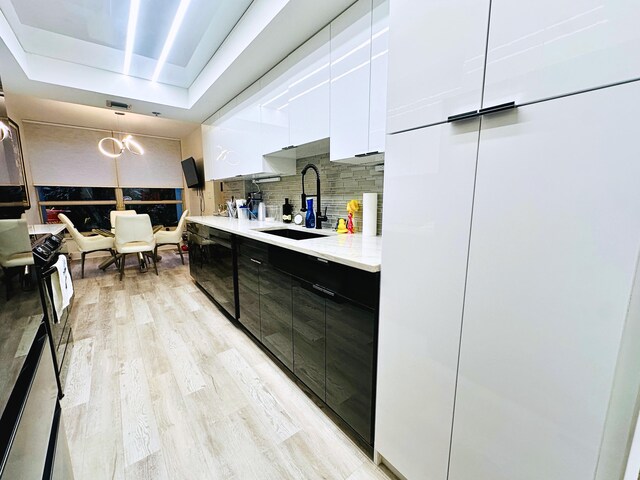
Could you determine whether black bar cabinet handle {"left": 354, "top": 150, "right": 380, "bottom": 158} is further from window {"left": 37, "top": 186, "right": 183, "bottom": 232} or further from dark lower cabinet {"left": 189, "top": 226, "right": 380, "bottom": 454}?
window {"left": 37, "top": 186, "right": 183, "bottom": 232}

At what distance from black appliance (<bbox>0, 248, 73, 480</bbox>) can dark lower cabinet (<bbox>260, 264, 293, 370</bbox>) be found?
3.35 ft

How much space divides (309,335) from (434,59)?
4.35 ft

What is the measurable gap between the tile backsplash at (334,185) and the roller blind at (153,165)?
4051 mm

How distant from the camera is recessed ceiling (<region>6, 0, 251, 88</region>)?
201cm

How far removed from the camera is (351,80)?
1.52m

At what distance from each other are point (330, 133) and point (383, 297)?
113cm

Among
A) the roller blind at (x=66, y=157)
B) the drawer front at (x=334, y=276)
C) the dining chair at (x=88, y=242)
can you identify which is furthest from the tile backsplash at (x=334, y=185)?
the roller blind at (x=66, y=157)

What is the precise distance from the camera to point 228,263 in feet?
7.84

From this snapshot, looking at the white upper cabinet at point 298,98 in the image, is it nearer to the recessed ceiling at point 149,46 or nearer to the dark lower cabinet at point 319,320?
the recessed ceiling at point 149,46

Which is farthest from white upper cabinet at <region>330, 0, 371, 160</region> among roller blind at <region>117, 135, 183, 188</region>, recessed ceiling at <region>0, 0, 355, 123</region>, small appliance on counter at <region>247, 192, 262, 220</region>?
roller blind at <region>117, 135, 183, 188</region>

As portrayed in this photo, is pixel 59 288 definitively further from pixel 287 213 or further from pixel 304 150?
pixel 304 150

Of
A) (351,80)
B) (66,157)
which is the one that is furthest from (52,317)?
(66,157)

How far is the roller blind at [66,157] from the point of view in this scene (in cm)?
464

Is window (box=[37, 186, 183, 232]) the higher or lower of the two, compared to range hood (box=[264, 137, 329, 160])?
lower
